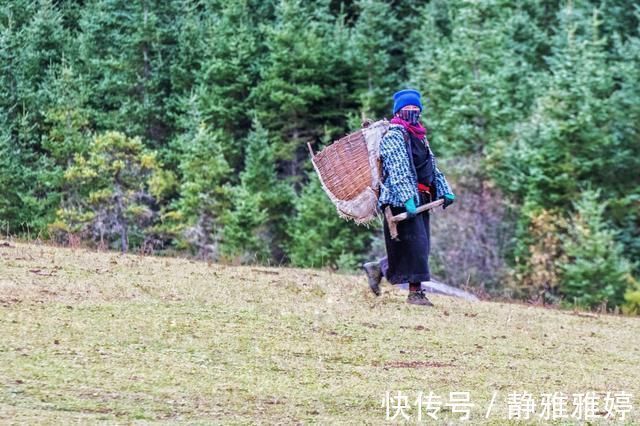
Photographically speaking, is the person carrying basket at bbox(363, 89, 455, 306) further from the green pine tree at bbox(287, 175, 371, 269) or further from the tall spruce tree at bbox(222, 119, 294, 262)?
the tall spruce tree at bbox(222, 119, 294, 262)

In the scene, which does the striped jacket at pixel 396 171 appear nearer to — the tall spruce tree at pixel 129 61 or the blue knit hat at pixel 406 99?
the blue knit hat at pixel 406 99

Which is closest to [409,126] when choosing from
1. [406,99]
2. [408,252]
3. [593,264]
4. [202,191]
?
[406,99]

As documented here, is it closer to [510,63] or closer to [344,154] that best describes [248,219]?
[510,63]

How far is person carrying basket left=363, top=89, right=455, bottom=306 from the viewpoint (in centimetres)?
1094

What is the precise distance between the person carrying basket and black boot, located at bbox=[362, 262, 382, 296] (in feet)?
0.13

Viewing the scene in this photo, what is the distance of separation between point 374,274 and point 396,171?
1178 millimetres

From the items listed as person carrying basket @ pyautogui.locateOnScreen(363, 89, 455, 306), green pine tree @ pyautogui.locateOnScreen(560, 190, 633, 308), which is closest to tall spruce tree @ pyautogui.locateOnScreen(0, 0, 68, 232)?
green pine tree @ pyautogui.locateOnScreen(560, 190, 633, 308)

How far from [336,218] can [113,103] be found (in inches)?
671

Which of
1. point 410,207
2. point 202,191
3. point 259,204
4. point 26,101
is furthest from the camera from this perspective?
point 26,101

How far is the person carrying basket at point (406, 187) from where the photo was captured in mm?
10938

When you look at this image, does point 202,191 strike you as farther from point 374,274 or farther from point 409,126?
point 409,126

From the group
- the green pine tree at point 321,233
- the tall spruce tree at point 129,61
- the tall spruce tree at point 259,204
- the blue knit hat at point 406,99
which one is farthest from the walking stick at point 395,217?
the tall spruce tree at point 129,61

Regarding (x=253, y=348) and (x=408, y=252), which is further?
(x=408, y=252)

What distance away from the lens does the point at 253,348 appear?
8.40 meters
